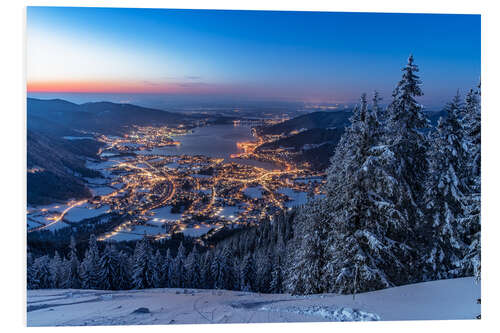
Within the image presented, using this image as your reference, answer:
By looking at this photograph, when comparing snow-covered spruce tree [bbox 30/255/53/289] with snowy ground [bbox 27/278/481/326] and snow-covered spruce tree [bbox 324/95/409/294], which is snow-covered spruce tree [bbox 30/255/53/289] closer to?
snowy ground [bbox 27/278/481/326]

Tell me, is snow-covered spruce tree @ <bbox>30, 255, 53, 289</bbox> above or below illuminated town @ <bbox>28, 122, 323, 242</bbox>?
below

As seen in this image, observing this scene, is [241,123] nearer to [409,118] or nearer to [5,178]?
[409,118]

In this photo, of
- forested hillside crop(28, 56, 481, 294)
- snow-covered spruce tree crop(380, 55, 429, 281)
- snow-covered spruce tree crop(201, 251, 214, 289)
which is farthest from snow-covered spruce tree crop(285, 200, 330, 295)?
snow-covered spruce tree crop(201, 251, 214, 289)

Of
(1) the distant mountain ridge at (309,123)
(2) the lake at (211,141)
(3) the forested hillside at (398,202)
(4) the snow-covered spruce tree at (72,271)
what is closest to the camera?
(3) the forested hillside at (398,202)

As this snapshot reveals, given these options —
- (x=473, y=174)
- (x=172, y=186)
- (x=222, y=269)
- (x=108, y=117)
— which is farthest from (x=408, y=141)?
(x=222, y=269)

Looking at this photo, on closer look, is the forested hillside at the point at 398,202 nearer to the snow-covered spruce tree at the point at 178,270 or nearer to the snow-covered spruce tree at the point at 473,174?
the snow-covered spruce tree at the point at 473,174

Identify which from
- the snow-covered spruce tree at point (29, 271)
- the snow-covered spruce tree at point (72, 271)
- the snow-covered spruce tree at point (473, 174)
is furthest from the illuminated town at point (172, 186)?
the snow-covered spruce tree at point (473, 174)
